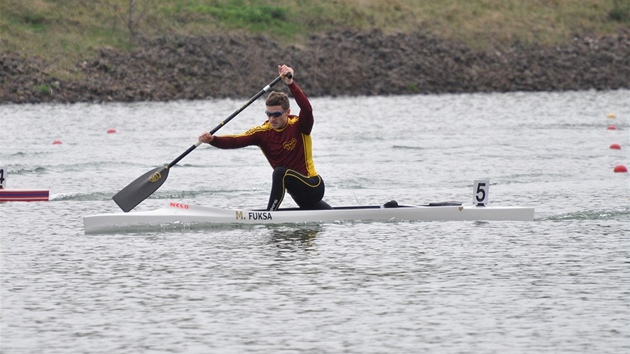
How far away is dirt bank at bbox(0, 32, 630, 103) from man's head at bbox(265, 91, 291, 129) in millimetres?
32047

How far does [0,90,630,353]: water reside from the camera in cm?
942

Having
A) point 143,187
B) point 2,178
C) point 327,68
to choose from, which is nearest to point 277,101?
point 143,187

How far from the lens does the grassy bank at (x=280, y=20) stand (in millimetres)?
50750

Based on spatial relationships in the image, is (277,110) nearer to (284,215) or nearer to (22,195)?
(284,215)

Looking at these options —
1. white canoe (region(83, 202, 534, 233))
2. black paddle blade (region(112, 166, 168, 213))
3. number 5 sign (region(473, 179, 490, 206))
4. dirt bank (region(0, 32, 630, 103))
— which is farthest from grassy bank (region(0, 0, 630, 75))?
number 5 sign (region(473, 179, 490, 206))

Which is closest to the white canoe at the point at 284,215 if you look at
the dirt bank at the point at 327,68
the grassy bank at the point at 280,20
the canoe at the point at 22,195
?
the canoe at the point at 22,195

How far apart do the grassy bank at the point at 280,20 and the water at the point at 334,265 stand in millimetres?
25999

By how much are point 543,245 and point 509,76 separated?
1660 inches

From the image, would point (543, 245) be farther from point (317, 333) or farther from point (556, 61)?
point (556, 61)

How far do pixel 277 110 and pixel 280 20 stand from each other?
43.2 m

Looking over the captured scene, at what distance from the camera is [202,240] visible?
1422 cm

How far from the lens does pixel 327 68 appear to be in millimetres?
52844

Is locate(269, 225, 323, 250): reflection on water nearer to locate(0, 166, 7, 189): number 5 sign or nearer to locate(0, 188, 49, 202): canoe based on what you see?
locate(0, 188, 49, 202): canoe

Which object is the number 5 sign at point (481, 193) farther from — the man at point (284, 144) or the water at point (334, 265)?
the man at point (284, 144)
